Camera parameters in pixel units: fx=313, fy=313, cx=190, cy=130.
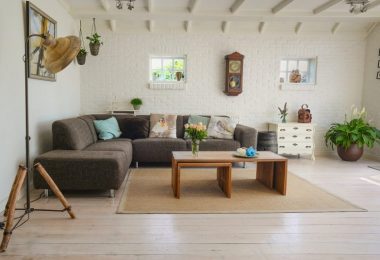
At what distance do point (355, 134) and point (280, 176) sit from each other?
2798mm

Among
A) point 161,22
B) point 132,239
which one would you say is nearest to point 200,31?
point 161,22

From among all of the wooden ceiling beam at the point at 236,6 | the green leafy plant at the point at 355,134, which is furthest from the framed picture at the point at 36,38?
the green leafy plant at the point at 355,134

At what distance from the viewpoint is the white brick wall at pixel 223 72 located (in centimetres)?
612

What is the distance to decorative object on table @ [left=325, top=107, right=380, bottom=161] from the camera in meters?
5.79

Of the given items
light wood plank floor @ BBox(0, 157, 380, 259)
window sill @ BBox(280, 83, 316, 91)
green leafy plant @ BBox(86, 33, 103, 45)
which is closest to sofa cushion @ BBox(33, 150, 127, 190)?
light wood plank floor @ BBox(0, 157, 380, 259)

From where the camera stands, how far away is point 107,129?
5.22 metres

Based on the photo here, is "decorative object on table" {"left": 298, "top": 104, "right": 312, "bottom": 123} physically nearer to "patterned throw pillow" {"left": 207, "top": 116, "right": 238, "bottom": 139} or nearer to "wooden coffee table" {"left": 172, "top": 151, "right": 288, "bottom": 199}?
"patterned throw pillow" {"left": 207, "top": 116, "right": 238, "bottom": 139}

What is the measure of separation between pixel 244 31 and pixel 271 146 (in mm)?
2336

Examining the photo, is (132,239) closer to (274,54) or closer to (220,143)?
(220,143)

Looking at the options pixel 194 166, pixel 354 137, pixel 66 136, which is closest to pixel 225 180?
pixel 194 166

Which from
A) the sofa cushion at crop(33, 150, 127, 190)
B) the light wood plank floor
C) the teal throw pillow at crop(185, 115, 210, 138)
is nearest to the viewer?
the light wood plank floor

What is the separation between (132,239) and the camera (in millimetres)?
2521

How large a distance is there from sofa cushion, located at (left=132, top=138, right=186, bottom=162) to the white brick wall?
1.27 m

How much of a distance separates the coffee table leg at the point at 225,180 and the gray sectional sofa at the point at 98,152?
1.11 m
